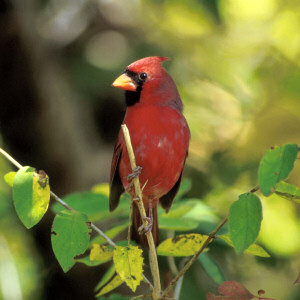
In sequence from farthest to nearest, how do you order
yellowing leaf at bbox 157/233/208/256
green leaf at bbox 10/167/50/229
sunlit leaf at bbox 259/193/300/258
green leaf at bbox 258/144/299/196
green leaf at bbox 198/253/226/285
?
sunlit leaf at bbox 259/193/300/258
green leaf at bbox 198/253/226/285
yellowing leaf at bbox 157/233/208/256
green leaf at bbox 10/167/50/229
green leaf at bbox 258/144/299/196

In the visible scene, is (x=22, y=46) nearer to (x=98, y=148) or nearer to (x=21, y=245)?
(x=98, y=148)

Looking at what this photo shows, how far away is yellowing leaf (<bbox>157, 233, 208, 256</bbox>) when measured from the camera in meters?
1.18

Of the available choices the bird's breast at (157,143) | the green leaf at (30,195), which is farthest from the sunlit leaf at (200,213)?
the green leaf at (30,195)

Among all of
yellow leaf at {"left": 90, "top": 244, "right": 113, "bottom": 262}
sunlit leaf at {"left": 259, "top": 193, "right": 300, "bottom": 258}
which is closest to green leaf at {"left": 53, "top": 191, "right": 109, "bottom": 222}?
yellow leaf at {"left": 90, "top": 244, "right": 113, "bottom": 262}

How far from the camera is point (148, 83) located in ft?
5.95

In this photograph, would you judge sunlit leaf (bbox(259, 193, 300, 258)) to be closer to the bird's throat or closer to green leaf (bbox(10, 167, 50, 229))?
the bird's throat

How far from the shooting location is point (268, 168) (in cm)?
90

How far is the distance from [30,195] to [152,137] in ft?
2.36

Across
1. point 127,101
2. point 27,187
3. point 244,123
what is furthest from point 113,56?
point 27,187

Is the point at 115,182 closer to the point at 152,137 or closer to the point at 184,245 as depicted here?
the point at 152,137

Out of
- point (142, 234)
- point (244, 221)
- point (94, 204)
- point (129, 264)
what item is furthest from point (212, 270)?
point (244, 221)

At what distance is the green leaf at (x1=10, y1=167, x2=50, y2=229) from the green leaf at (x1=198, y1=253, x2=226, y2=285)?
709mm

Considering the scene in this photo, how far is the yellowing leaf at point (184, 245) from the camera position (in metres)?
1.18

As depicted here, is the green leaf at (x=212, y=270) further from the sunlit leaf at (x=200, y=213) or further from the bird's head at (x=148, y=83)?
the bird's head at (x=148, y=83)
